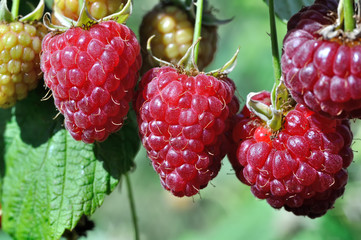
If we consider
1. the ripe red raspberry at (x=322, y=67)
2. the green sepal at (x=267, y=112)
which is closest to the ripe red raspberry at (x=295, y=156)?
the green sepal at (x=267, y=112)

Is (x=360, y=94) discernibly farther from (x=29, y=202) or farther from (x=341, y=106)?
(x=29, y=202)

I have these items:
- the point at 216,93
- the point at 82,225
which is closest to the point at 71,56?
the point at 216,93

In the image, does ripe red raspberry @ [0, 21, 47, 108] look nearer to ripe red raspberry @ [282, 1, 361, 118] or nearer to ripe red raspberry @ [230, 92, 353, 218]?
ripe red raspberry @ [230, 92, 353, 218]

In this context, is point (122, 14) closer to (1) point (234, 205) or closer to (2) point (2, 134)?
(2) point (2, 134)

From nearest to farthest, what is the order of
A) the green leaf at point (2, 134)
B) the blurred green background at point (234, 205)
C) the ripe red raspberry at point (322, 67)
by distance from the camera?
the ripe red raspberry at point (322, 67) < the green leaf at point (2, 134) < the blurred green background at point (234, 205)

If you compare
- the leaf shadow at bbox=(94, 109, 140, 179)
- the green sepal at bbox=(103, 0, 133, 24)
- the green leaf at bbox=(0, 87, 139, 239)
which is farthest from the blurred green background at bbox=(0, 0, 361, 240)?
the green sepal at bbox=(103, 0, 133, 24)

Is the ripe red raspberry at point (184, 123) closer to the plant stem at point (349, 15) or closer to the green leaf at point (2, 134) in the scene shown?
the plant stem at point (349, 15)

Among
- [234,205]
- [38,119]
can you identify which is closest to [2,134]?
[38,119]
